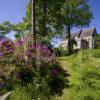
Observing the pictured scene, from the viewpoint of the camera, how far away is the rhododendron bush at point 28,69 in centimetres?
1018

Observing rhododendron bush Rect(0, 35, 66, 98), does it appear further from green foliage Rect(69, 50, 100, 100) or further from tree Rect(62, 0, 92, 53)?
tree Rect(62, 0, 92, 53)

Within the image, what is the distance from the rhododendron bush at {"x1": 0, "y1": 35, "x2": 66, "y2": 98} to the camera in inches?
401

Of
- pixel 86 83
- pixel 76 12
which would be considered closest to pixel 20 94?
pixel 86 83


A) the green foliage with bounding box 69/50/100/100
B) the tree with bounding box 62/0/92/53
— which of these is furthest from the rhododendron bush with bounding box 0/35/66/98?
the tree with bounding box 62/0/92/53

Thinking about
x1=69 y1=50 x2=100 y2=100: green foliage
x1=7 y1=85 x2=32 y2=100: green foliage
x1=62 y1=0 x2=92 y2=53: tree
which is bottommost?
x1=7 y1=85 x2=32 y2=100: green foliage

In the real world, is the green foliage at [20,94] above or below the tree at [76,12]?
below

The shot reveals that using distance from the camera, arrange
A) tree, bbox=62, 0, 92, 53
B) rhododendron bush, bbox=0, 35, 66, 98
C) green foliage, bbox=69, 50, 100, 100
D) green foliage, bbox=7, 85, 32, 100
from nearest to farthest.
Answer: green foliage, bbox=69, 50, 100, 100 → green foliage, bbox=7, 85, 32, 100 → rhododendron bush, bbox=0, 35, 66, 98 → tree, bbox=62, 0, 92, 53

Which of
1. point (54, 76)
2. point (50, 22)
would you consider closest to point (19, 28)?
point (50, 22)

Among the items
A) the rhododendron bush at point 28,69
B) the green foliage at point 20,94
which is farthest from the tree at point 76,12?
the green foliage at point 20,94

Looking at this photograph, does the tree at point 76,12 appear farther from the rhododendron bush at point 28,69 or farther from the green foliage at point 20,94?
the green foliage at point 20,94

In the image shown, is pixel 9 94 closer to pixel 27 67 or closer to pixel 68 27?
pixel 27 67

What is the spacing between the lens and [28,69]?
11.5 m

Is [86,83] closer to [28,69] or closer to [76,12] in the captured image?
[28,69]

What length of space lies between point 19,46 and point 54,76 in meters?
2.72
